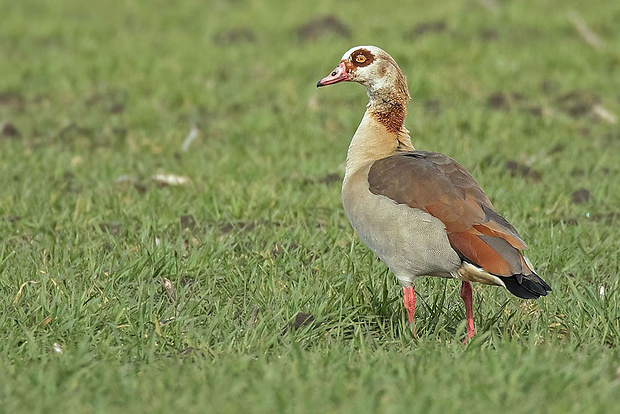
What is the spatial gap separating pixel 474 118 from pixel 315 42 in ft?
11.5

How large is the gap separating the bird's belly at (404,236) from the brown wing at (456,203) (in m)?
0.04

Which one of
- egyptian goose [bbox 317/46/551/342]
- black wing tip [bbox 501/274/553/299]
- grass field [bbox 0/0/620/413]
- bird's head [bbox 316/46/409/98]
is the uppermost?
bird's head [bbox 316/46/409/98]

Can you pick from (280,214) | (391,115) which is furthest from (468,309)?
(280,214)

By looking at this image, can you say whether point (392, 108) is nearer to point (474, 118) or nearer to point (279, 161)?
point (279, 161)

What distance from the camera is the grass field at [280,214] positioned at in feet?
12.2

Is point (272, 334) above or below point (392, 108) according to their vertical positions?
below

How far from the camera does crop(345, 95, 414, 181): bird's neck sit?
5.06 metres

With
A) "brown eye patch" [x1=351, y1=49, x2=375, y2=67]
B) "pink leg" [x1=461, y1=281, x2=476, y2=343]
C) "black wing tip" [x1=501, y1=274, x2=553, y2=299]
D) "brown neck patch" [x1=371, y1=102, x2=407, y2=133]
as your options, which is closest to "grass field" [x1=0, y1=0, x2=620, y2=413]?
"pink leg" [x1=461, y1=281, x2=476, y2=343]

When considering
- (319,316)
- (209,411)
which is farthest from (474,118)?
(209,411)

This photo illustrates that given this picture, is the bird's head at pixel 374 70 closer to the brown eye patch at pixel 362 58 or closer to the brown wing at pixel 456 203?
the brown eye patch at pixel 362 58

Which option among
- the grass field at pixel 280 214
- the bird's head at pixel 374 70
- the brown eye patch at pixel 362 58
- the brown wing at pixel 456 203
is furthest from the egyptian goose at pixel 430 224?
the brown eye patch at pixel 362 58

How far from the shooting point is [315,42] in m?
12.0

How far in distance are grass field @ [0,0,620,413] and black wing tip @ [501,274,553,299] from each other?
209mm

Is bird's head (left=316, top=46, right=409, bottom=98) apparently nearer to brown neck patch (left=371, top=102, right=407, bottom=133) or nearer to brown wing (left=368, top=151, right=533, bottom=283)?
→ brown neck patch (left=371, top=102, right=407, bottom=133)
